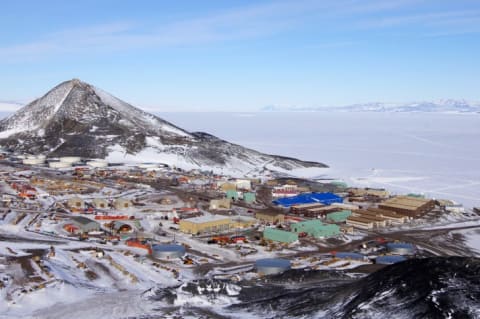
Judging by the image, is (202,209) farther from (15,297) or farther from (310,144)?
(310,144)

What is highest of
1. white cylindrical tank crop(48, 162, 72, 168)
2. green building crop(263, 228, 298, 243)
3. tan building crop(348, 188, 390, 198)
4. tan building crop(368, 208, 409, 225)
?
white cylindrical tank crop(48, 162, 72, 168)

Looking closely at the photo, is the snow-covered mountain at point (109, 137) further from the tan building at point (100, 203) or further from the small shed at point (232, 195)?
the tan building at point (100, 203)

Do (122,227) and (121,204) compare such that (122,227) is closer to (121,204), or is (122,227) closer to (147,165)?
(121,204)

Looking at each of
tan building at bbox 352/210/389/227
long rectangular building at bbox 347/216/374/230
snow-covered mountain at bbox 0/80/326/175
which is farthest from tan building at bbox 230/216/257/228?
snow-covered mountain at bbox 0/80/326/175

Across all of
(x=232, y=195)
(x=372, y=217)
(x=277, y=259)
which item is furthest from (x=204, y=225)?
(x=232, y=195)

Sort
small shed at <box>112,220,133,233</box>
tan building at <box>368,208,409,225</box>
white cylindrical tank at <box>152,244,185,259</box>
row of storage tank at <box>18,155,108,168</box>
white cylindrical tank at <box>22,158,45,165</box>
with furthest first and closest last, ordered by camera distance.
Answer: white cylindrical tank at <box>22,158,45,165</box>
row of storage tank at <box>18,155,108,168</box>
tan building at <box>368,208,409,225</box>
small shed at <box>112,220,133,233</box>
white cylindrical tank at <box>152,244,185,259</box>

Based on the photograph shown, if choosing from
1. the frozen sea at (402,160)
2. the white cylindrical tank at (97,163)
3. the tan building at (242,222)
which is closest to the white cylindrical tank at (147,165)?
the white cylindrical tank at (97,163)

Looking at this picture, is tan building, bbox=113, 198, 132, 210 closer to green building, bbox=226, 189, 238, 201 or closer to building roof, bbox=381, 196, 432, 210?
green building, bbox=226, 189, 238, 201
